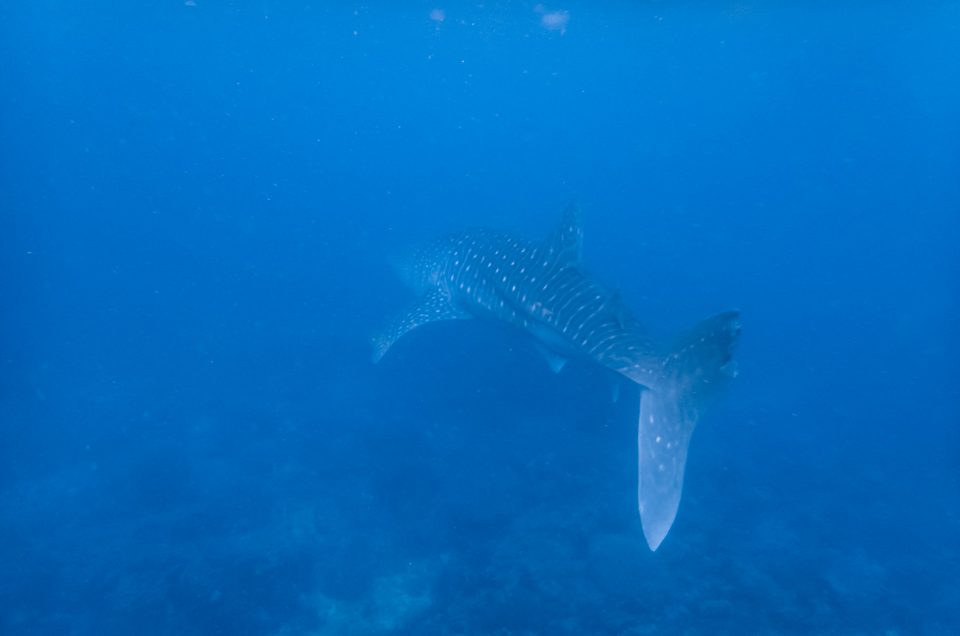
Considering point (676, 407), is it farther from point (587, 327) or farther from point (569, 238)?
point (569, 238)

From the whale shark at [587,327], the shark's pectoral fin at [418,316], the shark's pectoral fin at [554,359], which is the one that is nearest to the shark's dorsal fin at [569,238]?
the whale shark at [587,327]

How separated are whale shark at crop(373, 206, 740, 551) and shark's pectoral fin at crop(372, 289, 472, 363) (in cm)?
2

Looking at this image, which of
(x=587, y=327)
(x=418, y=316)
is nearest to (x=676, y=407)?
(x=587, y=327)

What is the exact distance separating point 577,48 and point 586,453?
51.3 meters

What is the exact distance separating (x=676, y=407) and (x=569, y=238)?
309 centimetres

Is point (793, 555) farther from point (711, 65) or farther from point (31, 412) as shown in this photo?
point (711, 65)

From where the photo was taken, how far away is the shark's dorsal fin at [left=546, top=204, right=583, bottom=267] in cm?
714

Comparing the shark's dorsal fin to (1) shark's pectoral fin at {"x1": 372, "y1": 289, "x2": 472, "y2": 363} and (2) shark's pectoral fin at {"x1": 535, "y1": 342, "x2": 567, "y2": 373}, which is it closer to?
(2) shark's pectoral fin at {"x1": 535, "y1": 342, "x2": 567, "y2": 373}

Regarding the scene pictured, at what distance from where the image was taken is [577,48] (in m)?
51.1

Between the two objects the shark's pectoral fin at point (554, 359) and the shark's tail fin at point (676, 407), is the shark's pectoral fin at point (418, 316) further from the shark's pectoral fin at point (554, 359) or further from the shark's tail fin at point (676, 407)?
the shark's tail fin at point (676, 407)

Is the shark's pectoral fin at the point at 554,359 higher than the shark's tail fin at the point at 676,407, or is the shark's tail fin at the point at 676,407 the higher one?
the shark's pectoral fin at the point at 554,359

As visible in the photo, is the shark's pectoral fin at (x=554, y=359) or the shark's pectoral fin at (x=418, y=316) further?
the shark's pectoral fin at (x=418, y=316)

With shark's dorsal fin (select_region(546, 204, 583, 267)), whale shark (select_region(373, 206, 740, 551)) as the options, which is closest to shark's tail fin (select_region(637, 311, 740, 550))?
whale shark (select_region(373, 206, 740, 551))

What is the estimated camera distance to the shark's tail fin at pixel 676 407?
4352mm
